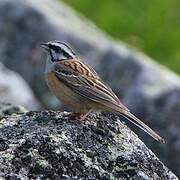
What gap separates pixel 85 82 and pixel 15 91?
366cm

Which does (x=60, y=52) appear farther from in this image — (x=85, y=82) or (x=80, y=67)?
(x=85, y=82)

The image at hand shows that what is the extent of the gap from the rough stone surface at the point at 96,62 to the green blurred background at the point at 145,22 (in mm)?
1708

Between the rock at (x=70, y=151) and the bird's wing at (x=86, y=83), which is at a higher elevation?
the bird's wing at (x=86, y=83)

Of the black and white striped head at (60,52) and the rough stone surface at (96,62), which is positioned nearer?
the black and white striped head at (60,52)

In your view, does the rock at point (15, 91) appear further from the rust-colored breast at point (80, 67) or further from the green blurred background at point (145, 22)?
the green blurred background at point (145, 22)

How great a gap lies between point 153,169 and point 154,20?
419 inches

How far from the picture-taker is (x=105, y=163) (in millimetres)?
6105

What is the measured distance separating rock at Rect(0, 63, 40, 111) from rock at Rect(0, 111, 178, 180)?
4481 mm

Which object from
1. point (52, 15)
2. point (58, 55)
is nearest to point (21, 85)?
point (52, 15)

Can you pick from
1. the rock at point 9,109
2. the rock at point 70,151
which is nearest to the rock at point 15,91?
the rock at point 9,109

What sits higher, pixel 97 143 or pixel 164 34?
pixel 164 34

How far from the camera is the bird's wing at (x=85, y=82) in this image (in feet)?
24.8

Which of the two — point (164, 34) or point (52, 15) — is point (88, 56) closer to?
point (52, 15)

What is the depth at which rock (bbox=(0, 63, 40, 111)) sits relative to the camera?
36.8 ft
